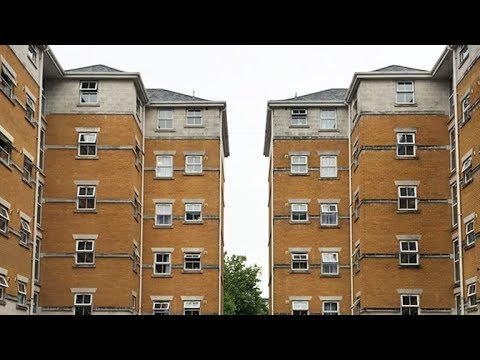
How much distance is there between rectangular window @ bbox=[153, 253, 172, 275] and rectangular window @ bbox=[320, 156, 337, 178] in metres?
9.57

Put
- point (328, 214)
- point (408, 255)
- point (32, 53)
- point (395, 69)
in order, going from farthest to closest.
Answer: point (328, 214), point (395, 69), point (408, 255), point (32, 53)

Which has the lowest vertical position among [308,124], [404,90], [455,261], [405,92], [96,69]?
[455,261]

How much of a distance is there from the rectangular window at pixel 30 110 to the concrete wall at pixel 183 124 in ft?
37.1

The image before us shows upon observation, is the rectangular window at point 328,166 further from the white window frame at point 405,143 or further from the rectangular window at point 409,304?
the rectangular window at point 409,304

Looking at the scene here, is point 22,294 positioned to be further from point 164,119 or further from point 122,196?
point 164,119

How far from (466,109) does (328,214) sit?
12.1 m

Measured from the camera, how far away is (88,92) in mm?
38125

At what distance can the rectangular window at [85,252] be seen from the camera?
36406mm

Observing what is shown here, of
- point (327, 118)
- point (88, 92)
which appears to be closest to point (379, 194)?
point (327, 118)
